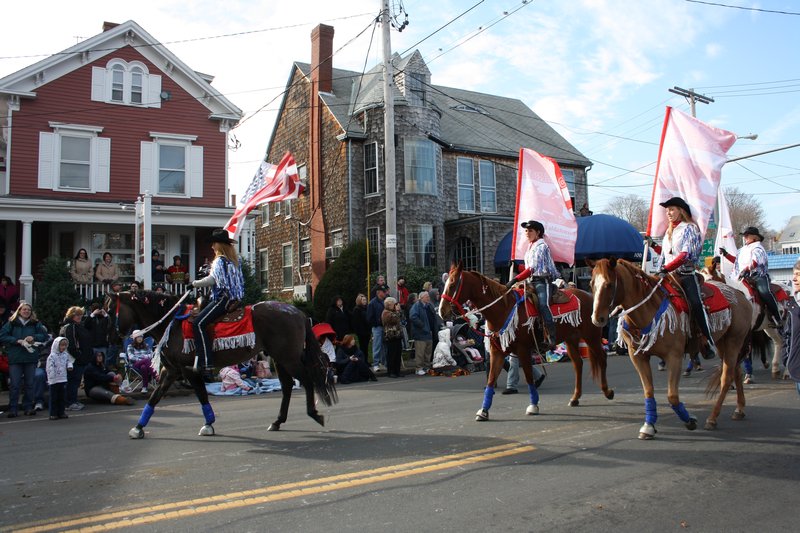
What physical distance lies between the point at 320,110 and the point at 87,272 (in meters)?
13.7

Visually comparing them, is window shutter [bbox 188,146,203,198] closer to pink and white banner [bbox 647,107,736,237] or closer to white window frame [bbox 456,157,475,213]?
white window frame [bbox 456,157,475,213]

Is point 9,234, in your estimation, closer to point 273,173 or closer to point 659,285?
point 273,173

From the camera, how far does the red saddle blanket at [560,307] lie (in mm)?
8805

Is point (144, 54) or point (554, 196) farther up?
point (144, 54)

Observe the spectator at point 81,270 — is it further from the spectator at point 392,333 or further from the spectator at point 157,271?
the spectator at point 392,333

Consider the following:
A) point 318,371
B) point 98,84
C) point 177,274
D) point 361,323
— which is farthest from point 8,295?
point 318,371

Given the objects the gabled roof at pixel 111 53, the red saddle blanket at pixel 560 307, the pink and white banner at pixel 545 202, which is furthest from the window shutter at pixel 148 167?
the red saddle blanket at pixel 560 307

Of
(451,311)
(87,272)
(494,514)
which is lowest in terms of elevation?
(494,514)

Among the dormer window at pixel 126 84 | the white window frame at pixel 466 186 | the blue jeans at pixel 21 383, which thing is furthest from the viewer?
the white window frame at pixel 466 186

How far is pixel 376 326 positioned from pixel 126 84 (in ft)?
46.7

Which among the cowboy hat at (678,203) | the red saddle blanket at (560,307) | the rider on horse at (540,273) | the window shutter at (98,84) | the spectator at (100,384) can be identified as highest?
the window shutter at (98,84)

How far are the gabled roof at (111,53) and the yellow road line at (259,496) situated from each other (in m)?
20.5

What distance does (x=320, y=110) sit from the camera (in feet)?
95.2

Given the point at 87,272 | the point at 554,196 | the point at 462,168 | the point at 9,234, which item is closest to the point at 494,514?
the point at 554,196
